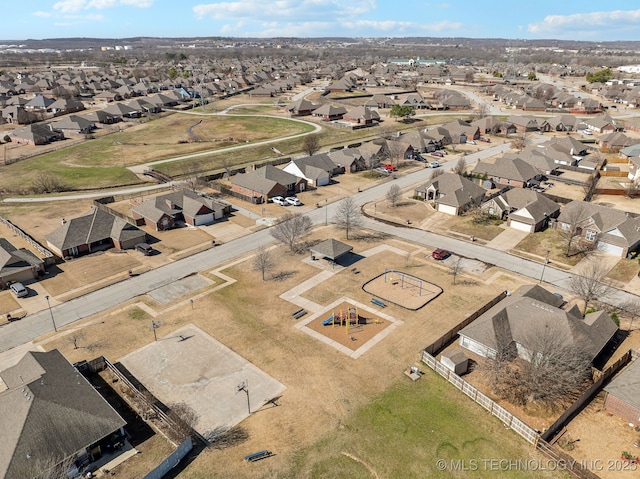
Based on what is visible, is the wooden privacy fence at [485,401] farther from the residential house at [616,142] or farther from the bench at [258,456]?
the residential house at [616,142]

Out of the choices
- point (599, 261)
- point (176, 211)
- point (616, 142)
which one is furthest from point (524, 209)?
point (616, 142)

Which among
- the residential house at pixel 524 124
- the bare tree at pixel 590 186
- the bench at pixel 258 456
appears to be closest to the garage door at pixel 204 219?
the bench at pixel 258 456

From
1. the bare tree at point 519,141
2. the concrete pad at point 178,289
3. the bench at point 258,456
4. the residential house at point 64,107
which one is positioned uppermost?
the residential house at point 64,107

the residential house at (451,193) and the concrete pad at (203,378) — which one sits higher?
the residential house at (451,193)

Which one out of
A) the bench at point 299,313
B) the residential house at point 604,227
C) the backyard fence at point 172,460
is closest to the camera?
the backyard fence at point 172,460

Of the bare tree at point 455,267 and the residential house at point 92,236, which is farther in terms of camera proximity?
the residential house at point 92,236

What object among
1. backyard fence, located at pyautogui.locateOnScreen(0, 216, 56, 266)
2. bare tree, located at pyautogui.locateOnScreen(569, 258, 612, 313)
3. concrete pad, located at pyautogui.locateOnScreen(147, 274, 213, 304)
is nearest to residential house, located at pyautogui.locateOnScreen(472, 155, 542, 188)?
bare tree, located at pyautogui.locateOnScreen(569, 258, 612, 313)

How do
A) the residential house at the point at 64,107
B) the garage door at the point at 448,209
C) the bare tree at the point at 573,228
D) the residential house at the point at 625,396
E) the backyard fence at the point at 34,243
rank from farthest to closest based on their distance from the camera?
1. the residential house at the point at 64,107
2. the garage door at the point at 448,209
3. the bare tree at the point at 573,228
4. the backyard fence at the point at 34,243
5. the residential house at the point at 625,396

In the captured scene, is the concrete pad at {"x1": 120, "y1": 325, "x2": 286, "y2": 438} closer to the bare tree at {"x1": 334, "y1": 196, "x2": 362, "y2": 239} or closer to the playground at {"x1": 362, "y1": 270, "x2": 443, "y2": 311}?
the playground at {"x1": 362, "y1": 270, "x2": 443, "y2": 311}
